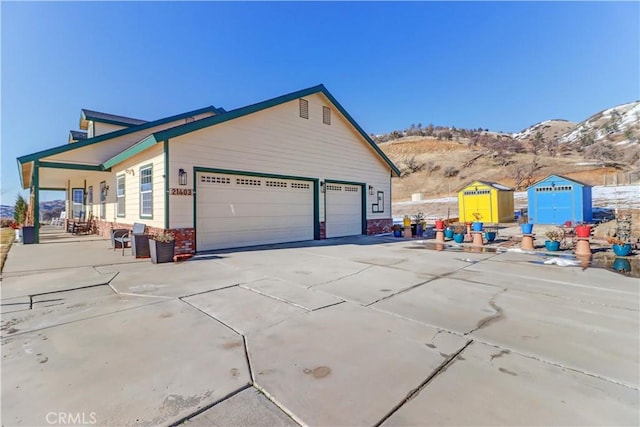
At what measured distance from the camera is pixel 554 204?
1641 cm

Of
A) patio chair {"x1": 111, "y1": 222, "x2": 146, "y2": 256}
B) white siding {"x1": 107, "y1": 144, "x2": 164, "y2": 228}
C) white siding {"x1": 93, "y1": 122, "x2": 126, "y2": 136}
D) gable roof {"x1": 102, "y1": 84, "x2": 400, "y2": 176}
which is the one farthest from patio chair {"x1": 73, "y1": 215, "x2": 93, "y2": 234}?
patio chair {"x1": 111, "y1": 222, "x2": 146, "y2": 256}

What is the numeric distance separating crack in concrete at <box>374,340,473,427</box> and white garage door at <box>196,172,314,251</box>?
27.8 feet

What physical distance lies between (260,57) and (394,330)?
50.0 feet

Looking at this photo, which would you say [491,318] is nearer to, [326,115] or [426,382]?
[426,382]

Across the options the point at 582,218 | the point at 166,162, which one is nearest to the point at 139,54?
the point at 166,162

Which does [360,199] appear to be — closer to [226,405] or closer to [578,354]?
[578,354]

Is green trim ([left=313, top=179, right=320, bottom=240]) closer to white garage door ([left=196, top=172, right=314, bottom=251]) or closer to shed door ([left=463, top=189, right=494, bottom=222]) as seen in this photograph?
A: white garage door ([left=196, top=172, right=314, bottom=251])

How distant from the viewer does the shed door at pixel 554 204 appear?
15859 millimetres

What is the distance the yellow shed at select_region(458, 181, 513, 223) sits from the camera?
1859cm

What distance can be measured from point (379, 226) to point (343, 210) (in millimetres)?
2843

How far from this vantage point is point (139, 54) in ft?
39.8

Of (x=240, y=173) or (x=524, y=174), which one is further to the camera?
(x=524, y=174)

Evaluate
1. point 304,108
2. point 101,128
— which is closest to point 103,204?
point 101,128

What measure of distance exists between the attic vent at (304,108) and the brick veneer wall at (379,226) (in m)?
6.31
